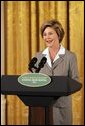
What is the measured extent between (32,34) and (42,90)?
88.9 inches

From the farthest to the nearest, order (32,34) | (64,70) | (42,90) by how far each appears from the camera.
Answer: (32,34) → (64,70) → (42,90)

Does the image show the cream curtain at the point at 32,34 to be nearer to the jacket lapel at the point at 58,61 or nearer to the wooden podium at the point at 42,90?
the jacket lapel at the point at 58,61

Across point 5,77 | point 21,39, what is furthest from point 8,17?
point 5,77

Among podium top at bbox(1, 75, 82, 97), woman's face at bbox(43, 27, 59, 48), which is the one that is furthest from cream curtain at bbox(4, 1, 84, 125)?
podium top at bbox(1, 75, 82, 97)

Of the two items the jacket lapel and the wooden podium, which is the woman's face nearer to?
the jacket lapel

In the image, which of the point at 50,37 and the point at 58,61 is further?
the point at 58,61

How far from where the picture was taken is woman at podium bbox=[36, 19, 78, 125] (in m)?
1.94

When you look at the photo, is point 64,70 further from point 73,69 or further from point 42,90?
point 42,90

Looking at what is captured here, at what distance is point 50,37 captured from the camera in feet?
6.23

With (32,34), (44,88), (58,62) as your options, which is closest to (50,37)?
(58,62)

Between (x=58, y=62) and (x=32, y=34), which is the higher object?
(x=32, y=34)

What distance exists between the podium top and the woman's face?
0.64 m

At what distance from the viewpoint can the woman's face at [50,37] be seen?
1892mm

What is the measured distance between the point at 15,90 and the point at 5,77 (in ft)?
0.31
